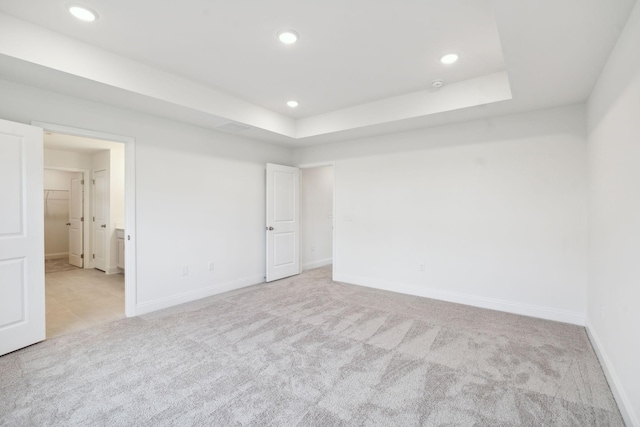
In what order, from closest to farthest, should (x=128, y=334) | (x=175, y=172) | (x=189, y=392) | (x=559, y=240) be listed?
(x=189, y=392) < (x=128, y=334) < (x=559, y=240) < (x=175, y=172)

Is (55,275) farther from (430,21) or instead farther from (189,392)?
(430,21)

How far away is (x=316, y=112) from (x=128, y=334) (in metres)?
3.67

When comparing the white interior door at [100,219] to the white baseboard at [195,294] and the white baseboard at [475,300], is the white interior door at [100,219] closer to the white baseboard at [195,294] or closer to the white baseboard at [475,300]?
the white baseboard at [195,294]

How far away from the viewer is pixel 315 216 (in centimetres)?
650

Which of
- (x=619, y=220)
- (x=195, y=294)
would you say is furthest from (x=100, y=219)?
(x=619, y=220)

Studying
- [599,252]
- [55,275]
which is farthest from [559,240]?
[55,275]

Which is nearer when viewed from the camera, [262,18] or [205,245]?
[262,18]

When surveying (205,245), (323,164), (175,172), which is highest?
(323,164)

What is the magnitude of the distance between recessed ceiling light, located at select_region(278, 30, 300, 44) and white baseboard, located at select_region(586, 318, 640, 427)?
11.1 feet

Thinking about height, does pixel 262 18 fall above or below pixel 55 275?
above

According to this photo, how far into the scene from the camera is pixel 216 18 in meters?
2.31

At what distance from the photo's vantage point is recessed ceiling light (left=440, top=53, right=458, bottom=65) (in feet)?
9.39

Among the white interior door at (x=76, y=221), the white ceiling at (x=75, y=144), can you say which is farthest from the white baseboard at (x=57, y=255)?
the white ceiling at (x=75, y=144)

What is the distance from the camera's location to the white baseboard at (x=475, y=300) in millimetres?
3390
